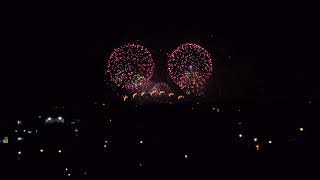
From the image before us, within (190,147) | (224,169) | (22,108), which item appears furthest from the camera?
(22,108)

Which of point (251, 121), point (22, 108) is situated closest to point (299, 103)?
point (251, 121)

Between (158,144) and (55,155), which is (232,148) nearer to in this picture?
(158,144)

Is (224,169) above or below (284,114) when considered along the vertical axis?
below

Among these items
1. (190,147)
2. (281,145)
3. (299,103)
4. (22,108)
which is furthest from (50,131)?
(299,103)

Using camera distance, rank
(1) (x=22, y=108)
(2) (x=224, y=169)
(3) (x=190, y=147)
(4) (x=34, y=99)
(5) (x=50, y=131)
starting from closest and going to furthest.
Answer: (2) (x=224, y=169)
(3) (x=190, y=147)
(5) (x=50, y=131)
(1) (x=22, y=108)
(4) (x=34, y=99)

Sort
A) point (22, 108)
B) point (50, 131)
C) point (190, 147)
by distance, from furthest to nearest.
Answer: point (22, 108), point (50, 131), point (190, 147)

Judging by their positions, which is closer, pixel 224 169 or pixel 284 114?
pixel 224 169

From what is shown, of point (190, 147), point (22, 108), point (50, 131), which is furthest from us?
point (22, 108)

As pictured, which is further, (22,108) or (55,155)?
(22,108)

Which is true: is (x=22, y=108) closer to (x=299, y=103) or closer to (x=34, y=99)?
(x=34, y=99)
